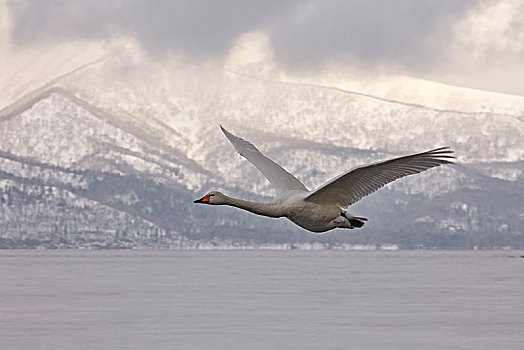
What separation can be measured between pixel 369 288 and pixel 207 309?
39.7 meters

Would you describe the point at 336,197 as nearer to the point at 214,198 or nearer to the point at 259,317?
the point at 214,198

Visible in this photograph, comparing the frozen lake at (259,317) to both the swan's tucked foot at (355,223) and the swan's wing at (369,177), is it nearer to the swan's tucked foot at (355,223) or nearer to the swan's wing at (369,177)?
the swan's wing at (369,177)

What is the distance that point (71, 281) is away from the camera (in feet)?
446

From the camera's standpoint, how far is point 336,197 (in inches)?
885

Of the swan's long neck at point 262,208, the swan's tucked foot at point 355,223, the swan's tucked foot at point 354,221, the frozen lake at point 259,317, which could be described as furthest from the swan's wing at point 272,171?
the frozen lake at point 259,317

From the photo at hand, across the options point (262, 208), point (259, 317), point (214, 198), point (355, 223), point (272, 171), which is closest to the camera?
point (355, 223)

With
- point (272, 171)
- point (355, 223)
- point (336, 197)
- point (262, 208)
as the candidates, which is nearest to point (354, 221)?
point (355, 223)

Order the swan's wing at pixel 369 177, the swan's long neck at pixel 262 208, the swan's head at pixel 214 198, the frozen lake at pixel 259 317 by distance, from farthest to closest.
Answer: the frozen lake at pixel 259 317 < the swan's head at pixel 214 198 < the swan's long neck at pixel 262 208 < the swan's wing at pixel 369 177

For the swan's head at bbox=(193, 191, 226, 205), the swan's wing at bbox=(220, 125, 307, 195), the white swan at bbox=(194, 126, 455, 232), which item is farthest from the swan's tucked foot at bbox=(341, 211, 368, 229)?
the swan's head at bbox=(193, 191, 226, 205)

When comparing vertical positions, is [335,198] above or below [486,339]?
above

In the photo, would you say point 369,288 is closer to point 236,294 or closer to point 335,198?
point 236,294

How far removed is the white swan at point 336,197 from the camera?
70.2 feet

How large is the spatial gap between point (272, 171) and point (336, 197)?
3.75 m

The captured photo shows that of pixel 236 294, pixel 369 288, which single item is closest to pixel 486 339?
pixel 236 294
